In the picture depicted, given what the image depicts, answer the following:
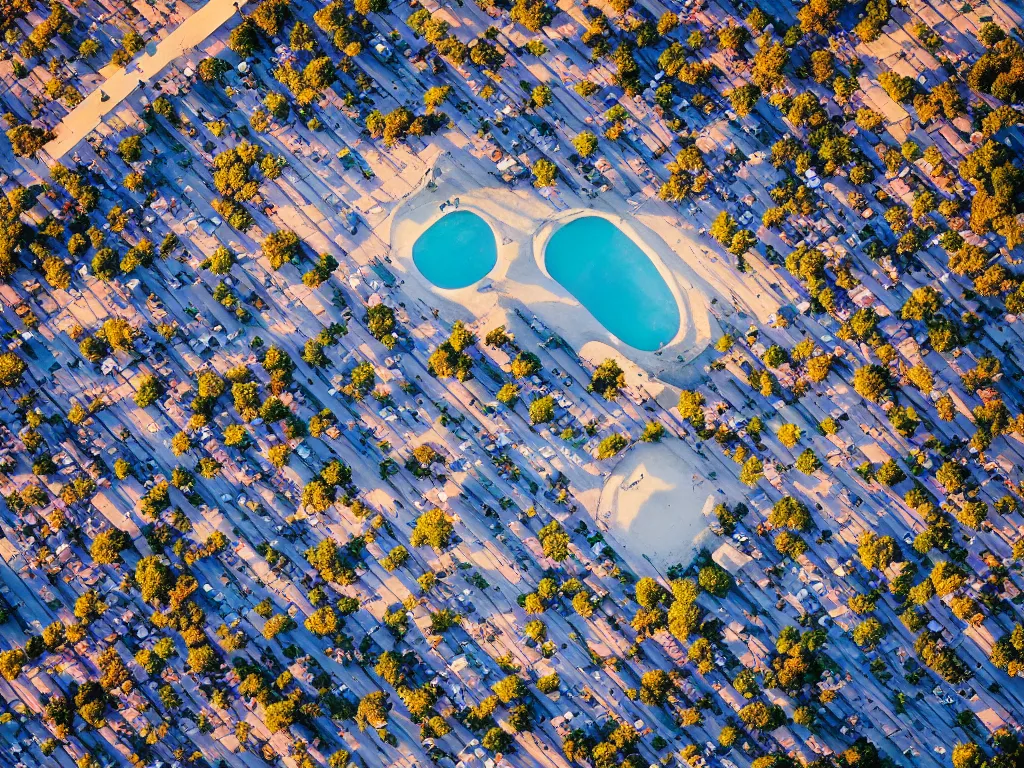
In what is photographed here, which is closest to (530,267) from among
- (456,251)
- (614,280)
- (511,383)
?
(456,251)

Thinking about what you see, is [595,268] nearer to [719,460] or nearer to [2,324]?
[719,460]

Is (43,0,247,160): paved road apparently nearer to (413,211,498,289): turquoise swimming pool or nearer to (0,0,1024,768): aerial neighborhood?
(0,0,1024,768): aerial neighborhood

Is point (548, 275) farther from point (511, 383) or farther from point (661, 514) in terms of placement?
point (661, 514)

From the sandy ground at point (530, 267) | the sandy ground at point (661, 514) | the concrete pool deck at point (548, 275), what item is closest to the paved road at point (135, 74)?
the concrete pool deck at point (548, 275)

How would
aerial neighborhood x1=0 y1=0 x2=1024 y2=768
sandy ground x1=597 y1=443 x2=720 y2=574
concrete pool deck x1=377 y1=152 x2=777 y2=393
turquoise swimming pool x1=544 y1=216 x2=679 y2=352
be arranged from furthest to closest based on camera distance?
turquoise swimming pool x1=544 y1=216 x2=679 y2=352, concrete pool deck x1=377 y1=152 x2=777 y2=393, sandy ground x1=597 y1=443 x2=720 y2=574, aerial neighborhood x1=0 y1=0 x2=1024 y2=768

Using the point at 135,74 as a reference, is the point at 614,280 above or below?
below

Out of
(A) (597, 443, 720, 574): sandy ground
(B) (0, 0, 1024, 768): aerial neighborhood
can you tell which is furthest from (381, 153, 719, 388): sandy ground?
(A) (597, 443, 720, 574): sandy ground

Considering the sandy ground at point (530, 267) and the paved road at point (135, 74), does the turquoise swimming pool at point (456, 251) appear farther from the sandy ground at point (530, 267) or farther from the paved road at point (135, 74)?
the paved road at point (135, 74)
